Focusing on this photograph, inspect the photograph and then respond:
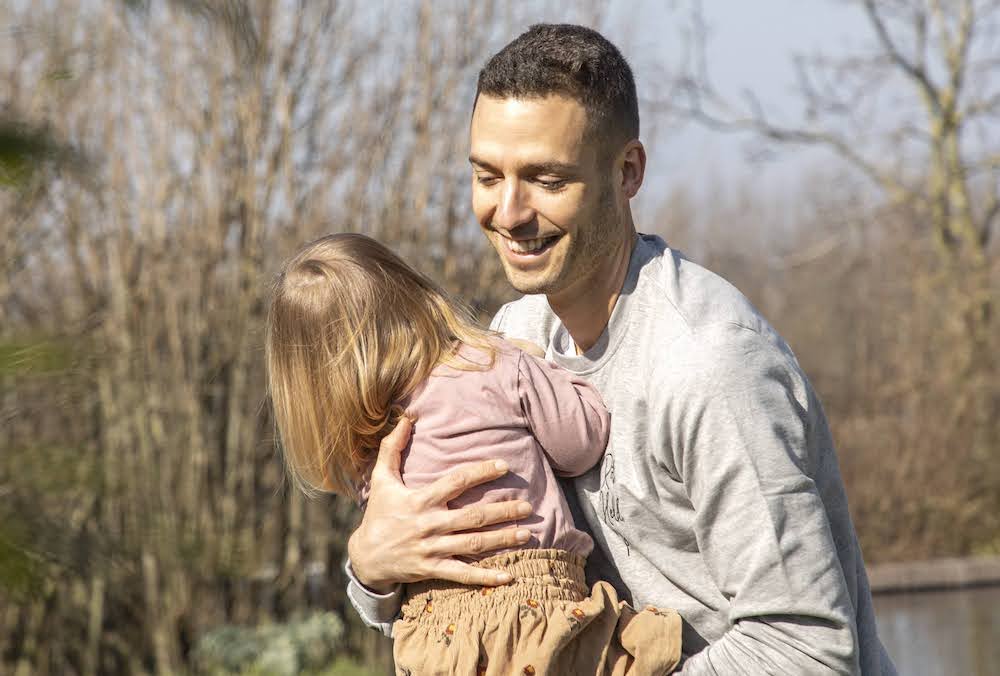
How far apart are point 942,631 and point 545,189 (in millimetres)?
6211

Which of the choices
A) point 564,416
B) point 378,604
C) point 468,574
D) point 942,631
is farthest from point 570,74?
point 942,631

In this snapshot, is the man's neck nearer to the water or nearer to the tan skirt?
the tan skirt

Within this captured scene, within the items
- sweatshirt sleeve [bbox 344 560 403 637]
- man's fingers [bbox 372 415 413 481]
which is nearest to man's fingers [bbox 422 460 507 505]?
man's fingers [bbox 372 415 413 481]

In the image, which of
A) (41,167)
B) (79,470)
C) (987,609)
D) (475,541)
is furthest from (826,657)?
(987,609)

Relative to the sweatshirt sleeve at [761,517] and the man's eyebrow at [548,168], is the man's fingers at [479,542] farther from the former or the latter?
the man's eyebrow at [548,168]

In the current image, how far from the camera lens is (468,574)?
179 centimetres

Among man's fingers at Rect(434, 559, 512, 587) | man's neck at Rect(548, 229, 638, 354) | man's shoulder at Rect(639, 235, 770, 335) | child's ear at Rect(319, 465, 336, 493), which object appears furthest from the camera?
child's ear at Rect(319, 465, 336, 493)

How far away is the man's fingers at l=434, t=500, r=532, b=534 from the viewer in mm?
1820

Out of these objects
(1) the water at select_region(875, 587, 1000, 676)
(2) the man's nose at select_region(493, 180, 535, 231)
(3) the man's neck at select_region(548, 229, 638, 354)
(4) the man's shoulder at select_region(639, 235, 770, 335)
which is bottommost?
(1) the water at select_region(875, 587, 1000, 676)

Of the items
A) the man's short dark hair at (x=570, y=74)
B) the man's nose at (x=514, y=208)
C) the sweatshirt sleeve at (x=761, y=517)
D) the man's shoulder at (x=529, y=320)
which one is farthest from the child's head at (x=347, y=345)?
the sweatshirt sleeve at (x=761, y=517)

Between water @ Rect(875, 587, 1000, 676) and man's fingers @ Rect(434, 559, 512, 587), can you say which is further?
water @ Rect(875, 587, 1000, 676)

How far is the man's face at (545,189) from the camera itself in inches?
71.2

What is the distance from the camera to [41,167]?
677 mm

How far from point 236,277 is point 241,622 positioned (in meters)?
1.48
